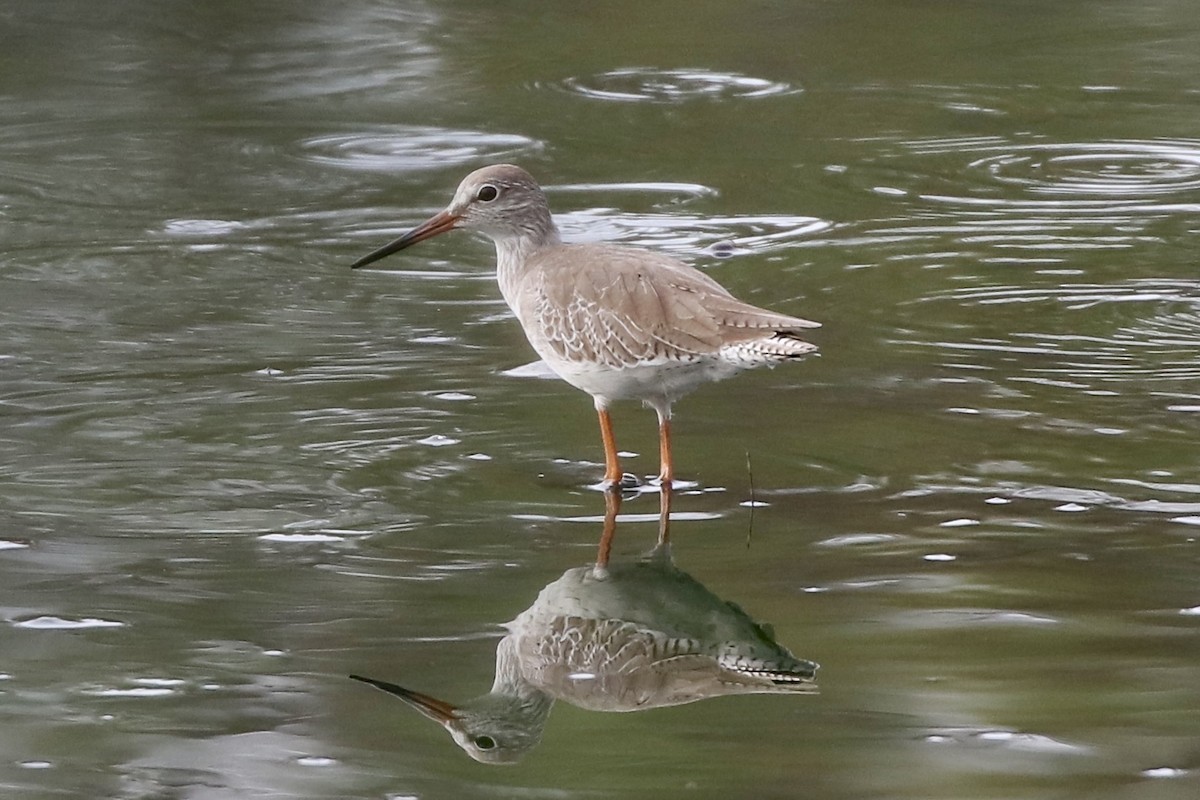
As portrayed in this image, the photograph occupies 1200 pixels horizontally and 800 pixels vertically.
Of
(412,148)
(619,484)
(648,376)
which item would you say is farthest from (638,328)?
(412,148)

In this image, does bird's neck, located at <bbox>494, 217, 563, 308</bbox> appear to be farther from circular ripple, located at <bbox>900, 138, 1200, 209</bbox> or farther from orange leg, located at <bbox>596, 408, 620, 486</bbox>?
circular ripple, located at <bbox>900, 138, 1200, 209</bbox>

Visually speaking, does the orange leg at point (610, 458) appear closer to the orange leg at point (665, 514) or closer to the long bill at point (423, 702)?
the orange leg at point (665, 514)

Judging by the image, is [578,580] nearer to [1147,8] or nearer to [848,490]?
[848,490]

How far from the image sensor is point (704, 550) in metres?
6.79

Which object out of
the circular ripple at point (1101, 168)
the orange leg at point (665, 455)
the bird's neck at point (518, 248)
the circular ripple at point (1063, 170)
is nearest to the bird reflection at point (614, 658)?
the orange leg at point (665, 455)

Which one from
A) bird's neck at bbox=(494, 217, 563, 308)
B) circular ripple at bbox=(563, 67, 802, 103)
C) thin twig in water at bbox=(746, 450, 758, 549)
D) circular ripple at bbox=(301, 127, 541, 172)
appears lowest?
thin twig in water at bbox=(746, 450, 758, 549)

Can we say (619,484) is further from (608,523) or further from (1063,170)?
(1063,170)

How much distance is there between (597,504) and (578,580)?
84cm

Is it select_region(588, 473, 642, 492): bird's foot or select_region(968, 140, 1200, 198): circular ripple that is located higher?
select_region(968, 140, 1200, 198): circular ripple

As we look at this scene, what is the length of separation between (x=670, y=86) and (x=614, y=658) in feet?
29.7

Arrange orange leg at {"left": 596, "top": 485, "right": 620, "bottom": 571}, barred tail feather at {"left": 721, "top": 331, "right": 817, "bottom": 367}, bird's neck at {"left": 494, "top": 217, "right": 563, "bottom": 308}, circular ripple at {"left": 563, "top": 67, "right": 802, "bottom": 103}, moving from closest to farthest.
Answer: orange leg at {"left": 596, "top": 485, "right": 620, "bottom": 571}
barred tail feather at {"left": 721, "top": 331, "right": 817, "bottom": 367}
bird's neck at {"left": 494, "top": 217, "right": 563, "bottom": 308}
circular ripple at {"left": 563, "top": 67, "right": 802, "bottom": 103}

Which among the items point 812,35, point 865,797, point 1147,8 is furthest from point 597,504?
point 1147,8

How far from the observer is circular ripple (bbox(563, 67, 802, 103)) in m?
14.1

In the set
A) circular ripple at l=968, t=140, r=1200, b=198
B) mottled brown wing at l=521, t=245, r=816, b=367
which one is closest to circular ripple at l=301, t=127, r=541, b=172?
circular ripple at l=968, t=140, r=1200, b=198
